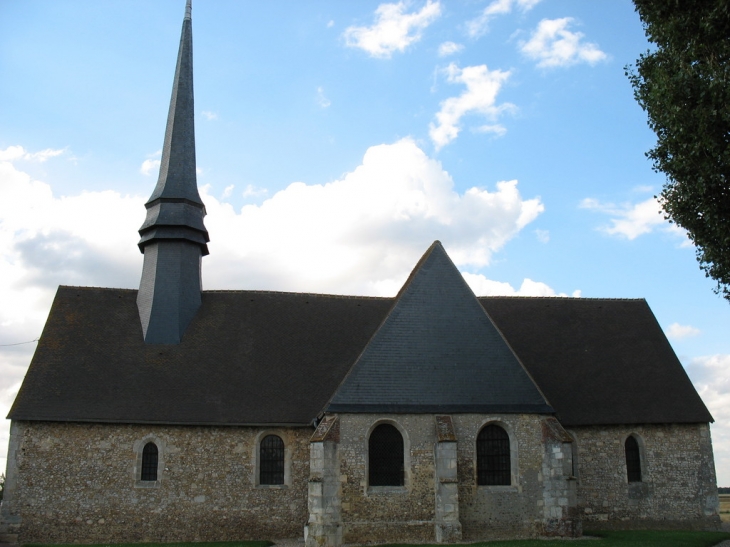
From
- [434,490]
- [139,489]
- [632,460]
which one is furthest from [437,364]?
[139,489]

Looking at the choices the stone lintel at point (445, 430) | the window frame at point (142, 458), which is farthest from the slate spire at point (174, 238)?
the stone lintel at point (445, 430)

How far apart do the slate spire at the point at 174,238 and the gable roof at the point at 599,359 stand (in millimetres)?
10216

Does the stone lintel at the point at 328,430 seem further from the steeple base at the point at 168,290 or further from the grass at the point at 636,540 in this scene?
the steeple base at the point at 168,290

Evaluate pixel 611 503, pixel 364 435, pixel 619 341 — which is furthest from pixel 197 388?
pixel 619 341

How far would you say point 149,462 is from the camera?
1823cm

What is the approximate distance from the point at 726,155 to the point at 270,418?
42.2 feet

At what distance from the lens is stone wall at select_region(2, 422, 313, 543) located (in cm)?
1755

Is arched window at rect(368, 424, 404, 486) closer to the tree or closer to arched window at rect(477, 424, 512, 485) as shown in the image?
arched window at rect(477, 424, 512, 485)

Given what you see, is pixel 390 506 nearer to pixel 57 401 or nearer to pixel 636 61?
pixel 57 401

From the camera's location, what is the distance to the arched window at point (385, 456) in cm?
1631

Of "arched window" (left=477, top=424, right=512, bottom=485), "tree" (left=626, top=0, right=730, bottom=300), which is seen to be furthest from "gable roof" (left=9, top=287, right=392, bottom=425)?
"tree" (left=626, top=0, right=730, bottom=300)

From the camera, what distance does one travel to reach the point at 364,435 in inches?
640

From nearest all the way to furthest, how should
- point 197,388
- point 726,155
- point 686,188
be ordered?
1. point 726,155
2. point 686,188
3. point 197,388

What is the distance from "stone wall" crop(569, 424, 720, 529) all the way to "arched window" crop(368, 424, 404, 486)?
620cm
